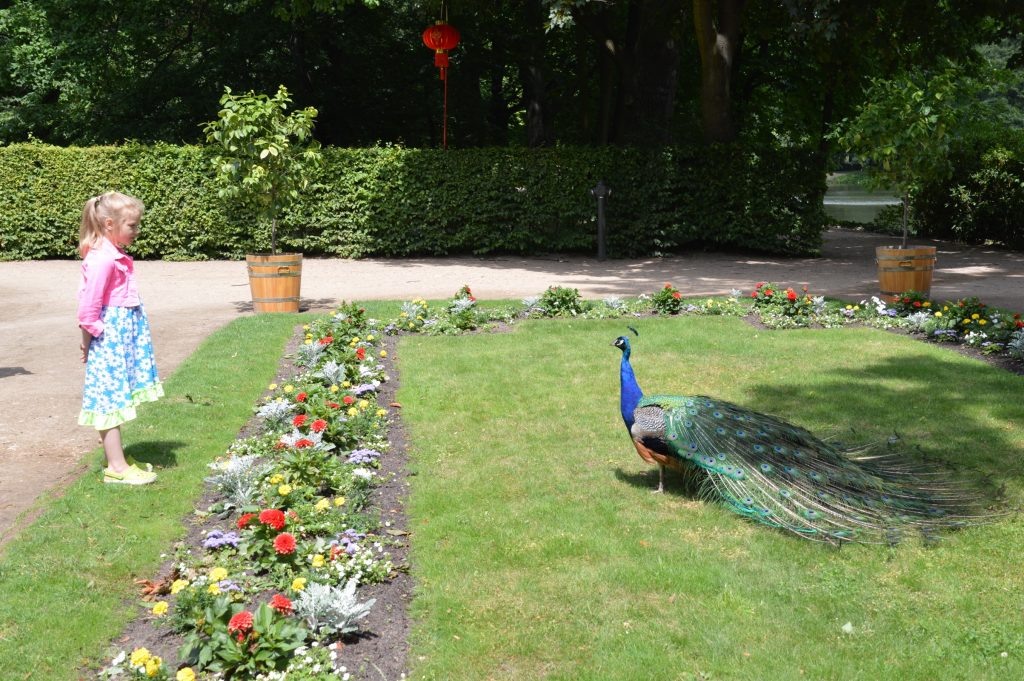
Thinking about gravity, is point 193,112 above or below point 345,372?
above

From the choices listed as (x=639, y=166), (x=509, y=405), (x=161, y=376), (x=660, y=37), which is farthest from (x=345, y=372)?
(x=660, y=37)

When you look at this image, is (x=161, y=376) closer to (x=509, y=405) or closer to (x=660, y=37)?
(x=509, y=405)

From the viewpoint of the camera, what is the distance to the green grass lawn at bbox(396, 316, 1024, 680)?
437 centimetres

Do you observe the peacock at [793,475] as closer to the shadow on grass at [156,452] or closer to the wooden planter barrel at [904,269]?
the shadow on grass at [156,452]

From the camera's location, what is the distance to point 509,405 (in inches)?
344

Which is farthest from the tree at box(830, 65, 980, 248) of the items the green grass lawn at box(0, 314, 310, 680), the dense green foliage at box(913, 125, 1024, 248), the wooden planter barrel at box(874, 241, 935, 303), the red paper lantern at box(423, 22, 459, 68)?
the red paper lantern at box(423, 22, 459, 68)

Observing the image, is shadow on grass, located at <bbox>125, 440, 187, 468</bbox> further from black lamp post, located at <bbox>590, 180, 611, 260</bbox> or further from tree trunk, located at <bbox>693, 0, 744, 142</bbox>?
tree trunk, located at <bbox>693, 0, 744, 142</bbox>

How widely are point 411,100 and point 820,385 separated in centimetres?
2262

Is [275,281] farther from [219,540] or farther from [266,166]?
[219,540]

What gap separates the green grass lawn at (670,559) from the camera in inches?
172

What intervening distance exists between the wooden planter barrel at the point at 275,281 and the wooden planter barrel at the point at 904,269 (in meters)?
8.08

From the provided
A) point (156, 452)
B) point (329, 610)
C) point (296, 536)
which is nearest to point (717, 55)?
point (156, 452)

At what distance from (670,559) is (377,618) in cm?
166

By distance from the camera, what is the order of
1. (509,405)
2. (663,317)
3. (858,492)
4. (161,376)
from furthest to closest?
(663,317)
(161,376)
(509,405)
(858,492)
